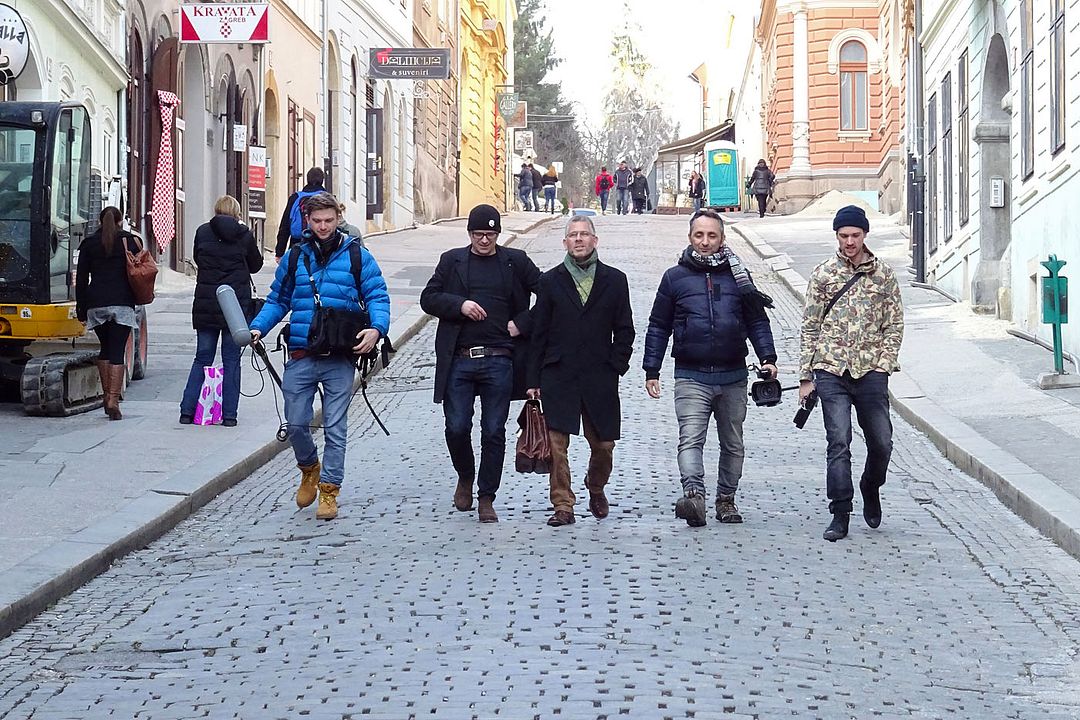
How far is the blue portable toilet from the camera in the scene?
55344 mm

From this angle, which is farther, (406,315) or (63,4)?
(406,315)

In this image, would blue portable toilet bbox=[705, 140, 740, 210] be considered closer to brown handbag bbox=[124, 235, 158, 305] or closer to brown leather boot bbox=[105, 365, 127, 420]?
brown handbag bbox=[124, 235, 158, 305]

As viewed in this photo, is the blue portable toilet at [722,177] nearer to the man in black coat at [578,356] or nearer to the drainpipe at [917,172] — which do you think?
the drainpipe at [917,172]

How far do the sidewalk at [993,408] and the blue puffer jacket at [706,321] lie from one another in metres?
1.86

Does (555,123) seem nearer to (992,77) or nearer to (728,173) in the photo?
(728,173)

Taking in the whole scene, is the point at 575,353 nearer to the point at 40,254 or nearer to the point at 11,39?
the point at 40,254

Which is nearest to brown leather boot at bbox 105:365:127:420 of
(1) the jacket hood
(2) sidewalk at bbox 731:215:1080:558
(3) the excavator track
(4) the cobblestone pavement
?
(3) the excavator track

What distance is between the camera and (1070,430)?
12281mm

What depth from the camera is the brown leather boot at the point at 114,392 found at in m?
13.2

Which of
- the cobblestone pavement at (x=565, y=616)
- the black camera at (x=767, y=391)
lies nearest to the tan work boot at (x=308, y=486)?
the cobblestone pavement at (x=565, y=616)

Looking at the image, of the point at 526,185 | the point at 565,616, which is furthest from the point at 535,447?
the point at 526,185

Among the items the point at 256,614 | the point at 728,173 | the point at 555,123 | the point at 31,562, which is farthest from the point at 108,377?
the point at 555,123

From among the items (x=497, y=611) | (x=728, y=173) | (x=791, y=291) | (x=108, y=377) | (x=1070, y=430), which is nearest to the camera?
(x=497, y=611)

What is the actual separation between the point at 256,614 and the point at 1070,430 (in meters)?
7.24
